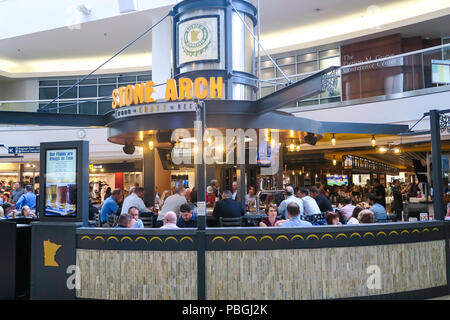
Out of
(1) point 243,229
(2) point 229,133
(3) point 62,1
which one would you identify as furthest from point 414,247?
(3) point 62,1

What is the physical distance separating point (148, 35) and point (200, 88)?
11822 mm

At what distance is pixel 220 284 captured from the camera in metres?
5.72

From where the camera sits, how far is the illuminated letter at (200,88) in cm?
1004

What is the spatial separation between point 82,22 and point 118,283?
16.5 meters

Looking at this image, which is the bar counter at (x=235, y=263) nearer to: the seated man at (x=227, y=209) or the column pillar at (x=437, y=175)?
the column pillar at (x=437, y=175)

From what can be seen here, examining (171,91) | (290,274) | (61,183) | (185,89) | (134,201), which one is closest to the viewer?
(290,274)

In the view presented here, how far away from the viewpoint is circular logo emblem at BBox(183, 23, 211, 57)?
1142 centimetres

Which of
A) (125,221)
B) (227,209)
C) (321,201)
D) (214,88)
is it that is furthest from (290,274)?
(214,88)

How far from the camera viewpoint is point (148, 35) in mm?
20906

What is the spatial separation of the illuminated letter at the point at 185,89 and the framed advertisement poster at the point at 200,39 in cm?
157

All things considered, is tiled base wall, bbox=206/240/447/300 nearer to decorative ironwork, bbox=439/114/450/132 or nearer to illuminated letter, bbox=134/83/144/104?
decorative ironwork, bbox=439/114/450/132

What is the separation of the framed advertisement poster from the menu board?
5750mm

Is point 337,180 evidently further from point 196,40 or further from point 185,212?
point 185,212

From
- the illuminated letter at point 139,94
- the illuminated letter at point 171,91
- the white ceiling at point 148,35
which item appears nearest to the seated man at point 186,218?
the illuminated letter at point 171,91
